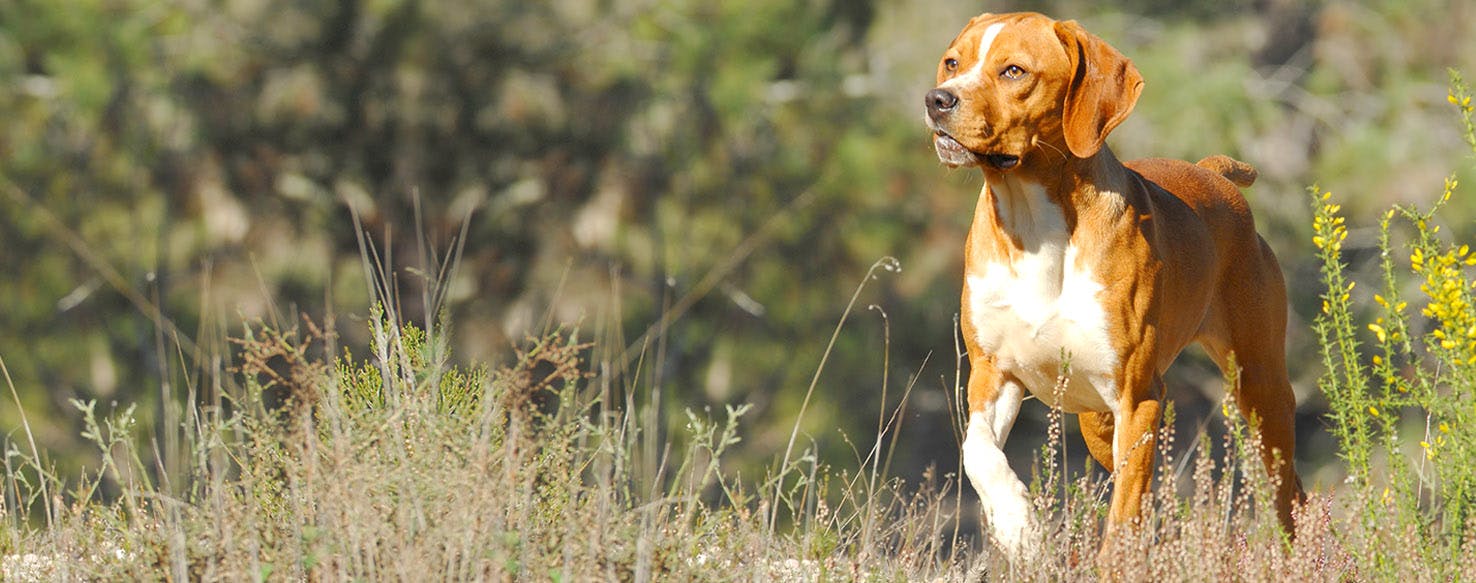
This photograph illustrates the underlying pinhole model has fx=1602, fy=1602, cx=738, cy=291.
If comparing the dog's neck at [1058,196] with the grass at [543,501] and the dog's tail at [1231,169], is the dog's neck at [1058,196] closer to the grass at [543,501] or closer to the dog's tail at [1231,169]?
the grass at [543,501]

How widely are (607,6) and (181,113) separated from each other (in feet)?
7.84

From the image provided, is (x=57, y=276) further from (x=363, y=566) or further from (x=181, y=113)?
(x=363, y=566)

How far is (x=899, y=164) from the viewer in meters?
8.99

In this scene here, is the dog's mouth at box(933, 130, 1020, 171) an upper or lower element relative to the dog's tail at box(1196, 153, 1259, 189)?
lower

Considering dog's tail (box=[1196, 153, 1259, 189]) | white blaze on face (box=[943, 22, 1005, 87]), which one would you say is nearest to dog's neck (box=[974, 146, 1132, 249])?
white blaze on face (box=[943, 22, 1005, 87])

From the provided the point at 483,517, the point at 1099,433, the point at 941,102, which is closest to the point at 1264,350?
the point at 1099,433

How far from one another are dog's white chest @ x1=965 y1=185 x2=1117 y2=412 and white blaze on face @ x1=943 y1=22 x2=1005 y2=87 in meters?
0.38

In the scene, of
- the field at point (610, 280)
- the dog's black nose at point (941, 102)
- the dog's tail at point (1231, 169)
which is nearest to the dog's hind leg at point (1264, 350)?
the field at point (610, 280)

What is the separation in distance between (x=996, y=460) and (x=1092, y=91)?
93 cm

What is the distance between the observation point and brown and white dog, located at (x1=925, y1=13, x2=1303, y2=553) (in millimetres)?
3877

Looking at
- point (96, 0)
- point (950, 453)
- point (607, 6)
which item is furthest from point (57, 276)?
point (950, 453)

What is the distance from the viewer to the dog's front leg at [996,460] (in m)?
3.75

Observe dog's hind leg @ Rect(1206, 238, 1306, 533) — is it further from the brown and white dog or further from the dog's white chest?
the dog's white chest

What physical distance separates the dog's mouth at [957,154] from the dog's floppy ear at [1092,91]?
0.18 m
